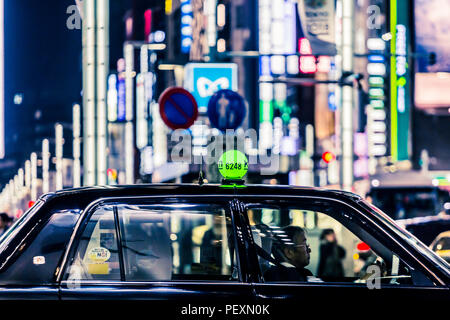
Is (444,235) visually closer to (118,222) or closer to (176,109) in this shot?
(176,109)

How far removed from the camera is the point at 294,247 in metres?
4.39

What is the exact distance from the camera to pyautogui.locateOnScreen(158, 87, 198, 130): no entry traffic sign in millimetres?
10461

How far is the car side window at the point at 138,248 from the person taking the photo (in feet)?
11.9

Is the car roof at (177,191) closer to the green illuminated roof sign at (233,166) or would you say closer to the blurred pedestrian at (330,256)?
the green illuminated roof sign at (233,166)

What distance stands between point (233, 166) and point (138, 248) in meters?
0.66

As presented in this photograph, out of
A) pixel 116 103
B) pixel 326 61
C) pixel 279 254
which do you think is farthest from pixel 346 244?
pixel 116 103

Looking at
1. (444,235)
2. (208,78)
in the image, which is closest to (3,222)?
(208,78)

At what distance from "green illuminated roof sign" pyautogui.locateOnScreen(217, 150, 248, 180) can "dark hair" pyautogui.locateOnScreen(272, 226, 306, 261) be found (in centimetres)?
43

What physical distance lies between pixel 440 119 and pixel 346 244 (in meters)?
32.4

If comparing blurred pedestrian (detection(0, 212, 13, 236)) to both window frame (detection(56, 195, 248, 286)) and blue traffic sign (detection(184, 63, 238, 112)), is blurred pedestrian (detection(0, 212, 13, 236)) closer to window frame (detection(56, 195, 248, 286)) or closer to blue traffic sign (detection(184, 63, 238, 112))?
blue traffic sign (detection(184, 63, 238, 112))

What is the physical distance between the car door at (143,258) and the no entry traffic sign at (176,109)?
6.49 metres

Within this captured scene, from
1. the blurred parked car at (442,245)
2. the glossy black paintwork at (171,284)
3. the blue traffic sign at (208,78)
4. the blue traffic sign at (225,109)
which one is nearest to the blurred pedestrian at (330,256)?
the blurred parked car at (442,245)

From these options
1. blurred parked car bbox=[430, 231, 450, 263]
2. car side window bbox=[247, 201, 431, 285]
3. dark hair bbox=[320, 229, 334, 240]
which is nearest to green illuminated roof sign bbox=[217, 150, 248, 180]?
car side window bbox=[247, 201, 431, 285]

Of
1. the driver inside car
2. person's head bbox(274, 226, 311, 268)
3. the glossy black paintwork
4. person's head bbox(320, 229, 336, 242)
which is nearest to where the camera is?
the glossy black paintwork
